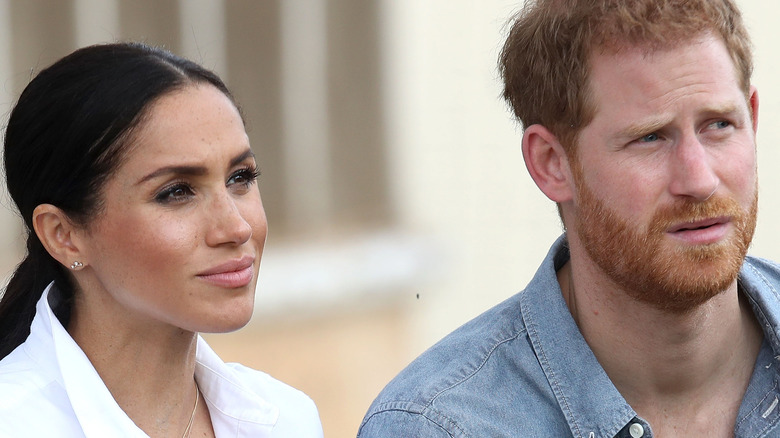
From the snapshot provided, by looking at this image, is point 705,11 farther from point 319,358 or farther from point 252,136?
point 319,358

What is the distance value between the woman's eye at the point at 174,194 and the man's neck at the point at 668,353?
92cm

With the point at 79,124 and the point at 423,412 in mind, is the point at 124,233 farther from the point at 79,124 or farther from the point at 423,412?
the point at 423,412

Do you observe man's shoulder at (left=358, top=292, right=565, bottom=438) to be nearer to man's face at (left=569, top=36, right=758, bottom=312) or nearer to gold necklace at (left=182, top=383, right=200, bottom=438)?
man's face at (left=569, top=36, right=758, bottom=312)

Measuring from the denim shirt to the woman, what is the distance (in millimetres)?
437

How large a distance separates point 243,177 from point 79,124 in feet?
1.28

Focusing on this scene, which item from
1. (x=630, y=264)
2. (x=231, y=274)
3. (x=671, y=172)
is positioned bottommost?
(x=231, y=274)

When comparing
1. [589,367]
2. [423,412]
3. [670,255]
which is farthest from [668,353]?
[423,412]

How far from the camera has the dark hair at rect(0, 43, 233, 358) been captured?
3049 millimetres

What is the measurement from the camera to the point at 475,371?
3176 millimetres

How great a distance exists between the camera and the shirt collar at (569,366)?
3.10 m

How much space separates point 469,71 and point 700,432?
3272 mm

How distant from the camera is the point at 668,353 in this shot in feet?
10.4

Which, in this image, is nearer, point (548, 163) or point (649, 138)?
point (649, 138)

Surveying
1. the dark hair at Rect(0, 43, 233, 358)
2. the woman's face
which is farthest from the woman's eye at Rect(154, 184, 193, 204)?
the dark hair at Rect(0, 43, 233, 358)
